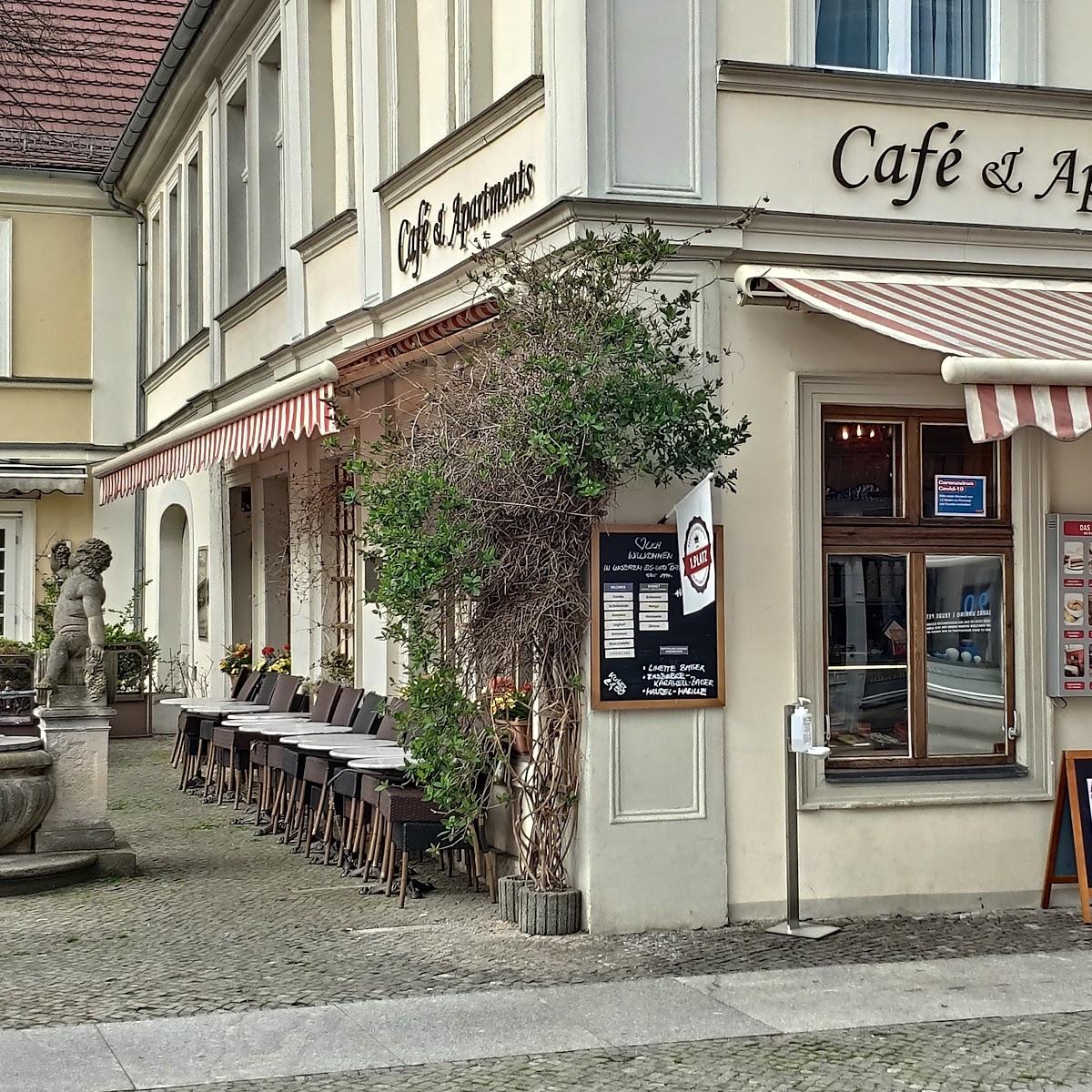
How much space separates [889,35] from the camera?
9.65 meters

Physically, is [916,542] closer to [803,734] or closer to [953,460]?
[953,460]

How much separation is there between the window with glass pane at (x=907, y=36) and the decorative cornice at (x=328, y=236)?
4780 millimetres

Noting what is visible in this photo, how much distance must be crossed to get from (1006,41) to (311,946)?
620 centimetres

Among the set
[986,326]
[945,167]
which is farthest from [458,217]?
[986,326]

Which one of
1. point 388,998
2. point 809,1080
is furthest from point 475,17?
point 809,1080

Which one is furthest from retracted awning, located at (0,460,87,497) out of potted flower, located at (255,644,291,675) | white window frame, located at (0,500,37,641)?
potted flower, located at (255,644,291,675)

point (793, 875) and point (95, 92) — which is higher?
point (95, 92)

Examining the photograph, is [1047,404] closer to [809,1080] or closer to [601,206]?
[601,206]

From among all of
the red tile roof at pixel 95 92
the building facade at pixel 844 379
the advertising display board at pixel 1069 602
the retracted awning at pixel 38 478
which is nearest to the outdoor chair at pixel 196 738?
the building facade at pixel 844 379

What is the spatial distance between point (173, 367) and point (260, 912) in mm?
13038

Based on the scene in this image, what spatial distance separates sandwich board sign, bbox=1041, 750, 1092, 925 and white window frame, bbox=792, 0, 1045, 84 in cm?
379

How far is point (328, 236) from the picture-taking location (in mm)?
13891

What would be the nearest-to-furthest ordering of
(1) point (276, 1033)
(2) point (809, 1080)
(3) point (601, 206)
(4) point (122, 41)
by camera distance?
1. (2) point (809, 1080)
2. (1) point (276, 1033)
3. (3) point (601, 206)
4. (4) point (122, 41)

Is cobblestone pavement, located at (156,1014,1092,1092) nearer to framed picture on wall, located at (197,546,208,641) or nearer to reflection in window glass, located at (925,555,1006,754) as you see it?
reflection in window glass, located at (925,555,1006,754)
